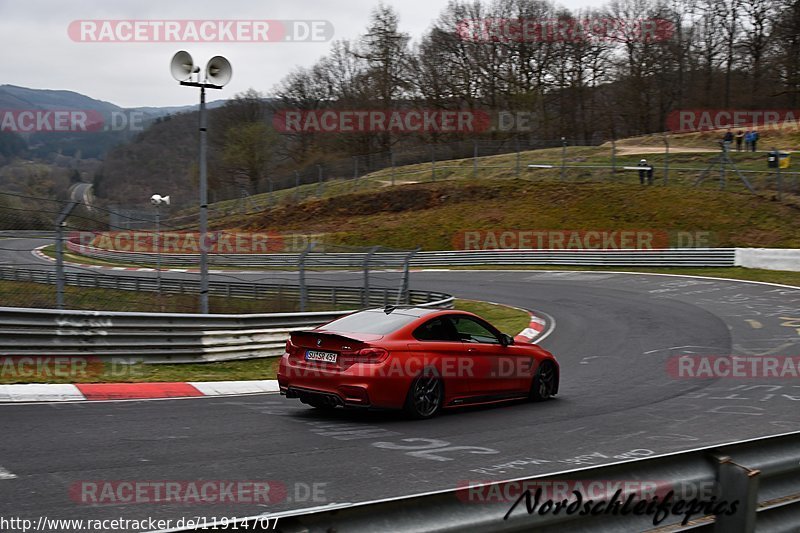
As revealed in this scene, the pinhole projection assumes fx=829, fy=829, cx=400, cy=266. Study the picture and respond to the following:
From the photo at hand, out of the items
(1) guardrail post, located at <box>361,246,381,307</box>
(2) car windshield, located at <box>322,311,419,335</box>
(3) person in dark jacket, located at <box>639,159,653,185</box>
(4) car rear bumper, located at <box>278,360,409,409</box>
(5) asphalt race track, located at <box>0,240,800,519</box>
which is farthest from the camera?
(3) person in dark jacket, located at <box>639,159,653,185</box>

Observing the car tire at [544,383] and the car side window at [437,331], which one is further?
the car tire at [544,383]

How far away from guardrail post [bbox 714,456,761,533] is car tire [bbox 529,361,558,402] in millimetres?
7238

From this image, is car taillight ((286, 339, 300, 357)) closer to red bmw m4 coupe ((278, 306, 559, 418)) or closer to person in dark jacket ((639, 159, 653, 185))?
red bmw m4 coupe ((278, 306, 559, 418))

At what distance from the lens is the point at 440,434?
8633 mm

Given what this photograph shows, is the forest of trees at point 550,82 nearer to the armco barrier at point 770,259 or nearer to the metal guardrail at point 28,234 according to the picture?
the armco barrier at point 770,259

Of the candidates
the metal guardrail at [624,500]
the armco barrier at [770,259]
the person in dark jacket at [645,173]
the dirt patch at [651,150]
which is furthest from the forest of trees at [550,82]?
the metal guardrail at [624,500]

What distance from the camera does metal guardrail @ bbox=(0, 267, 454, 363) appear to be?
37.3 ft

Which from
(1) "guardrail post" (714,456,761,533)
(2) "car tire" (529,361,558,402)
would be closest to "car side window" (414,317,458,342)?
(2) "car tire" (529,361,558,402)

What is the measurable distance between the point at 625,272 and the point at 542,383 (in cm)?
2268

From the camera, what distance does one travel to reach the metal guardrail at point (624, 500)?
2895 mm

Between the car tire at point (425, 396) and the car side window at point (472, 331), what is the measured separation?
837mm

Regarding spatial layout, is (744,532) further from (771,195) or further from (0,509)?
(771,195)

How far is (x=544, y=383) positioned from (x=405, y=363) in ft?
9.04

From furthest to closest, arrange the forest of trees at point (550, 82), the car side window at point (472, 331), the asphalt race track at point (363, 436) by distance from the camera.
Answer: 1. the forest of trees at point (550, 82)
2. the car side window at point (472, 331)
3. the asphalt race track at point (363, 436)
